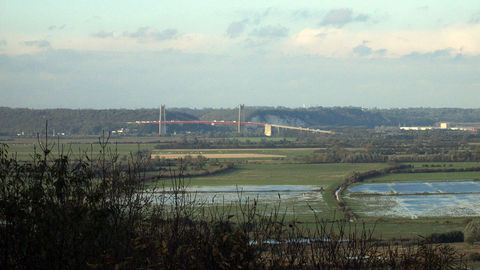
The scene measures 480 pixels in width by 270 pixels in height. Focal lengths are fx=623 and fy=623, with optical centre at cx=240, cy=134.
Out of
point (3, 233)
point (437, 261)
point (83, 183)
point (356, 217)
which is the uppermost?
point (83, 183)

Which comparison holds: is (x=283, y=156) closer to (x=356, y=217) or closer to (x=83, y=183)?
(x=356, y=217)

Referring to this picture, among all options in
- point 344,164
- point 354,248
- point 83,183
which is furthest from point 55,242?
point 344,164

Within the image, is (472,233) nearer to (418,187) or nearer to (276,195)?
(276,195)

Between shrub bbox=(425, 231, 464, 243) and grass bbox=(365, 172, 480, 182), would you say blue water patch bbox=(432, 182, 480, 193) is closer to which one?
grass bbox=(365, 172, 480, 182)

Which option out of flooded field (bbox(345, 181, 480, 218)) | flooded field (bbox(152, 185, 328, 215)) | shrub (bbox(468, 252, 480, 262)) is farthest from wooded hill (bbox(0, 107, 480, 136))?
shrub (bbox(468, 252, 480, 262))

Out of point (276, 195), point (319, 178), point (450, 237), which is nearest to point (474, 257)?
point (450, 237)

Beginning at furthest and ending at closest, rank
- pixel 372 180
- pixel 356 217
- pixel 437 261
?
pixel 372 180
pixel 356 217
pixel 437 261
